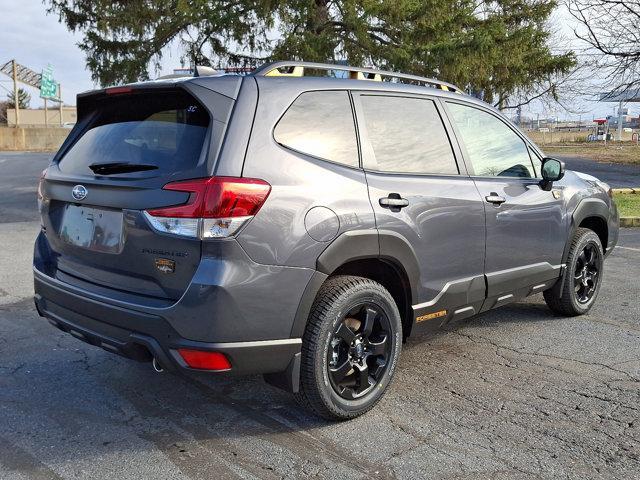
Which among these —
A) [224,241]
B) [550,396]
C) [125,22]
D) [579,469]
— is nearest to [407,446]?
[579,469]

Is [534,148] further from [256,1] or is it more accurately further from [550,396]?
[256,1]

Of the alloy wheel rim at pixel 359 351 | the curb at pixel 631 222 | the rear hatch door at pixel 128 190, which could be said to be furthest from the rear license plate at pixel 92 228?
the curb at pixel 631 222

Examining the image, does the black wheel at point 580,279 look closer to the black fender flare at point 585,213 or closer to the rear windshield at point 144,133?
the black fender flare at point 585,213

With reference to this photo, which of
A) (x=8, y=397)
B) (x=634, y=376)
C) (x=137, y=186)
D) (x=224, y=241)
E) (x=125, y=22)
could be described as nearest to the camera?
(x=224, y=241)

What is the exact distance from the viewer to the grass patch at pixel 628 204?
11.3 meters

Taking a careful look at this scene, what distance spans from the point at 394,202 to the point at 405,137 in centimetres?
53

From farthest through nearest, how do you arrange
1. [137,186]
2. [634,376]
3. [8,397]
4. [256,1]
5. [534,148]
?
1. [256,1]
2. [534,148]
3. [634,376]
4. [8,397]
5. [137,186]

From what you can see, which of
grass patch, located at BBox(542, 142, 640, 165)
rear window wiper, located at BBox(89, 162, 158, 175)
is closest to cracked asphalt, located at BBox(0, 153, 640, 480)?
rear window wiper, located at BBox(89, 162, 158, 175)

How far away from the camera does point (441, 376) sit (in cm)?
396

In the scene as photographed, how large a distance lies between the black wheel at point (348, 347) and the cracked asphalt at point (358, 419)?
0.52 ft

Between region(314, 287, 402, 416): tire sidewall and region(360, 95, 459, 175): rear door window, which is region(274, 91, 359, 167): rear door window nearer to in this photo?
region(360, 95, 459, 175): rear door window

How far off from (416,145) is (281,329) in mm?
1523

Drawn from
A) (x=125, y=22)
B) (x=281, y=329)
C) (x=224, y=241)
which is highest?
(x=125, y=22)

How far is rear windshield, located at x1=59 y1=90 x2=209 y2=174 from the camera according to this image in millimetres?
2951
